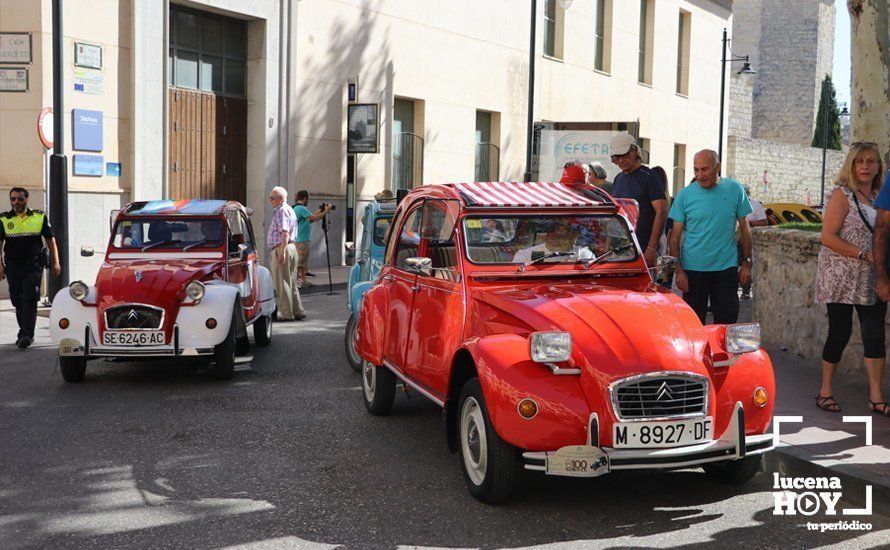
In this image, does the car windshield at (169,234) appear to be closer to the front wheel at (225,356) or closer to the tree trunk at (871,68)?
the front wheel at (225,356)

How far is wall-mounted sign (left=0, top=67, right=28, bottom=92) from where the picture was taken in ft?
54.2

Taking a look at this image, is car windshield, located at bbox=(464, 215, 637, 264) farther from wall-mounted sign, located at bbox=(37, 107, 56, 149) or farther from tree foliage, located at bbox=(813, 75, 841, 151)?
tree foliage, located at bbox=(813, 75, 841, 151)

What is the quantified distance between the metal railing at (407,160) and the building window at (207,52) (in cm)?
518

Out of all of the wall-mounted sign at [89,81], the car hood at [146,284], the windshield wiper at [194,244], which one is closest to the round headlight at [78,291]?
the car hood at [146,284]

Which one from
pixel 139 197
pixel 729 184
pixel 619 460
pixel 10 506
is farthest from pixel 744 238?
pixel 139 197

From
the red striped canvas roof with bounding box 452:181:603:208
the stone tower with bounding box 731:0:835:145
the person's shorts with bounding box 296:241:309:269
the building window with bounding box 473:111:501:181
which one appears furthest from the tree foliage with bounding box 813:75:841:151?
the red striped canvas roof with bounding box 452:181:603:208

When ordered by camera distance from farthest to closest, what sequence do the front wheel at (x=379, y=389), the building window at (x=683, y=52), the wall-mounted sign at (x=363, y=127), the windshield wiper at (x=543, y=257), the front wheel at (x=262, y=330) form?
the building window at (x=683, y=52) → the wall-mounted sign at (x=363, y=127) → the front wheel at (x=262, y=330) → the front wheel at (x=379, y=389) → the windshield wiper at (x=543, y=257)

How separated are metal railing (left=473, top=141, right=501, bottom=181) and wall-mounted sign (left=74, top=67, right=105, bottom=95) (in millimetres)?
13284

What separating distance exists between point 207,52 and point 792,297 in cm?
1380


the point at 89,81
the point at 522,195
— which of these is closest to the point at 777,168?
the point at 89,81

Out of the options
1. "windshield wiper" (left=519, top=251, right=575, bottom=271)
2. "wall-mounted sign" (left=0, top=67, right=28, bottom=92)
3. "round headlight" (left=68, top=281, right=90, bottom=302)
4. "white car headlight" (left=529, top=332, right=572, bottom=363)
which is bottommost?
"round headlight" (left=68, top=281, right=90, bottom=302)

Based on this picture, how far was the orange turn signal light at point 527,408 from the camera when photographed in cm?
526

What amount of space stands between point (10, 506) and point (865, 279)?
18.8 ft

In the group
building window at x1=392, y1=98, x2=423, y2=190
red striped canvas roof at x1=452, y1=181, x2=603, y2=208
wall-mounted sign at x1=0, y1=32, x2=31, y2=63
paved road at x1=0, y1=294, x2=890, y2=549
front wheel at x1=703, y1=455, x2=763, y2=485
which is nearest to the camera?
paved road at x1=0, y1=294, x2=890, y2=549
